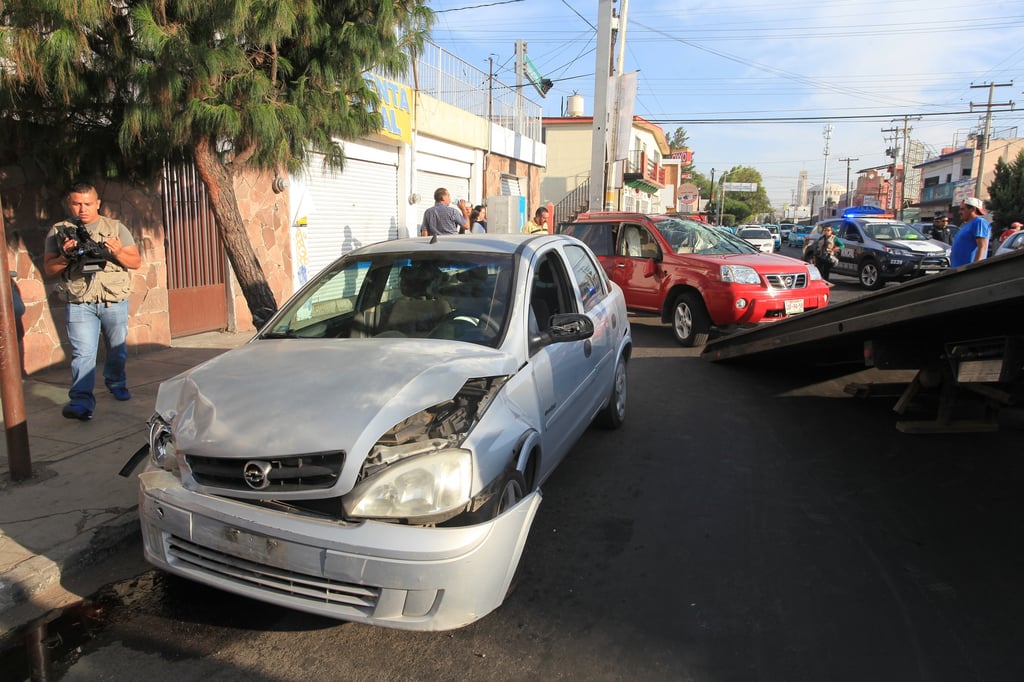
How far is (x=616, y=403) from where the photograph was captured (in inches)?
221

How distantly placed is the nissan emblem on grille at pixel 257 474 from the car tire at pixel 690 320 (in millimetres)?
7412

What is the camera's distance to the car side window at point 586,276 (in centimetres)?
492

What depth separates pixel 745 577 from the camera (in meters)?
3.37

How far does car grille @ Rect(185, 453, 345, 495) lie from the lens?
8.43 ft

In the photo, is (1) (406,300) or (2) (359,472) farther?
(1) (406,300)

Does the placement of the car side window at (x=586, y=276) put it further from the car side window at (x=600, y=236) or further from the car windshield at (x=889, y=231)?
the car windshield at (x=889, y=231)

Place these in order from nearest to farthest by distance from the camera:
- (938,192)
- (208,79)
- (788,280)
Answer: (208,79)
(788,280)
(938,192)

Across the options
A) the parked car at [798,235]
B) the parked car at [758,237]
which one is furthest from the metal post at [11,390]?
the parked car at [798,235]

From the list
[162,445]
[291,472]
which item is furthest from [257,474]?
[162,445]

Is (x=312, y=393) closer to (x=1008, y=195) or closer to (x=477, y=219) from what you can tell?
(x=477, y=219)

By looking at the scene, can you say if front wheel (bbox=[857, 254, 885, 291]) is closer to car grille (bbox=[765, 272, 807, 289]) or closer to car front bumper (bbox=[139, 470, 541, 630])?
car grille (bbox=[765, 272, 807, 289])

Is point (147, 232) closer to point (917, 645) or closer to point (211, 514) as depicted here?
point (211, 514)

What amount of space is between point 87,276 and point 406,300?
2.83m

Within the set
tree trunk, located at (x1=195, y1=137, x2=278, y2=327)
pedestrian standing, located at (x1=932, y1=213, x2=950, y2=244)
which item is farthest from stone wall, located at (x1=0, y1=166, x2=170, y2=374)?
pedestrian standing, located at (x1=932, y1=213, x2=950, y2=244)
